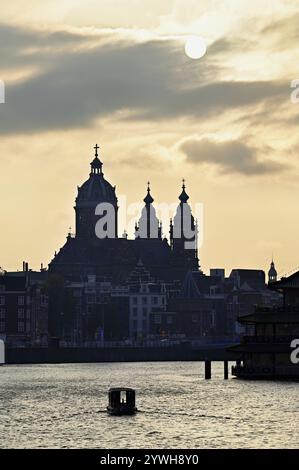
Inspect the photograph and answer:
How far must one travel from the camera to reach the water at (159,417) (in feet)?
347

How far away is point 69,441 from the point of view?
105938 millimetres

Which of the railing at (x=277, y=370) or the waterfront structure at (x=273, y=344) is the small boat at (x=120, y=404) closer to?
the waterfront structure at (x=273, y=344)

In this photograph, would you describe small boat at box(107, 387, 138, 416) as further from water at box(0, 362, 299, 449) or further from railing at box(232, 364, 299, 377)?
railing at box(232, 364, 299, 377)

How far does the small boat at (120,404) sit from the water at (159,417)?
3.03 ft

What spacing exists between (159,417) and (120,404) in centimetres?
465

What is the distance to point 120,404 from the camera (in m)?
126

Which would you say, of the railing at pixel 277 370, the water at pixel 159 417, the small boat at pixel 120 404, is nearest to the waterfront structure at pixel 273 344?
the railing at pixel 277 370

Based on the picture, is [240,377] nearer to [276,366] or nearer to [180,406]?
[276,366]

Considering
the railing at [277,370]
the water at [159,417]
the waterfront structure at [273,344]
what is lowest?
the water at [159,417]

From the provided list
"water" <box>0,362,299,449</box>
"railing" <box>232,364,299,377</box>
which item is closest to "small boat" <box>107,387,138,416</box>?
"water" <box>0,362,299,449</box>
